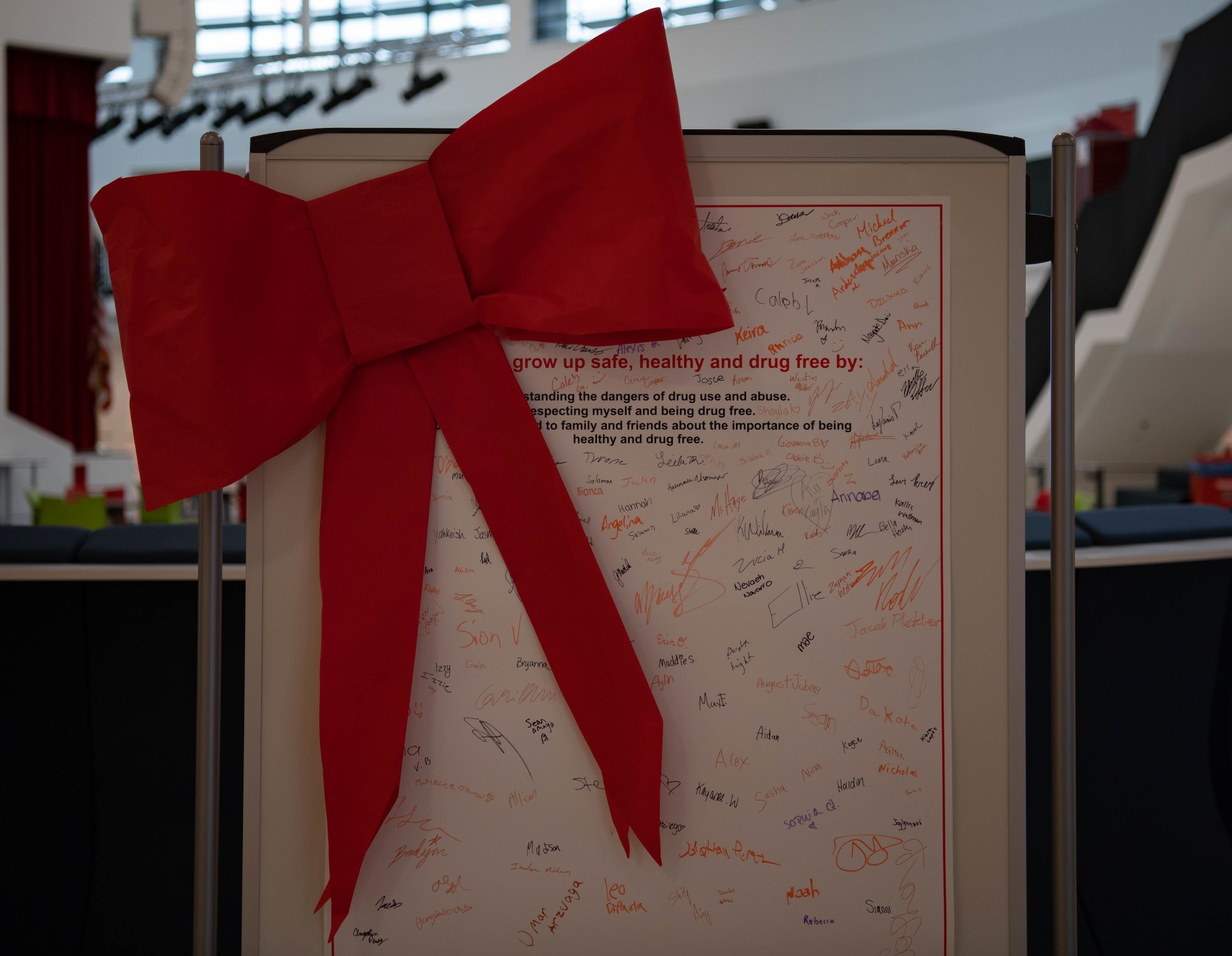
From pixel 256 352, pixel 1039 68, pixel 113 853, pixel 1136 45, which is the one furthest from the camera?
pixel 1039 68

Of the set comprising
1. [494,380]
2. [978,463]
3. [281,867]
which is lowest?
[281,867]

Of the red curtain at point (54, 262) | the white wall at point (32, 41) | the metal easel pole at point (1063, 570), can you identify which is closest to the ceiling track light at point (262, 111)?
the red curtain at point (54, 262)

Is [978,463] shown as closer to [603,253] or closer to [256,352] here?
[603,253]

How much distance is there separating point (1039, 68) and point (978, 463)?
10.3 m

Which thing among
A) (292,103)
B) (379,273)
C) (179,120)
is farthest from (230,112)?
(379,273)

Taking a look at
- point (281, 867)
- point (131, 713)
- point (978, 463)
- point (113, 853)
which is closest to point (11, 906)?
point (113, 853)

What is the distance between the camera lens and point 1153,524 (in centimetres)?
237

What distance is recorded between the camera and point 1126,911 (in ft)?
7.14

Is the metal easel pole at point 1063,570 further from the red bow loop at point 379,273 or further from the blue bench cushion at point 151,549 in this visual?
the blue bench cushion at point 151,549

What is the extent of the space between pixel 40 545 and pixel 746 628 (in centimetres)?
179

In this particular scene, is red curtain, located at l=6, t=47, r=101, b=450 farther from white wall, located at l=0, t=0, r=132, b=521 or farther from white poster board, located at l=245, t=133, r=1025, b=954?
white poster board, located at l=245, t=133, r=1025, b=954

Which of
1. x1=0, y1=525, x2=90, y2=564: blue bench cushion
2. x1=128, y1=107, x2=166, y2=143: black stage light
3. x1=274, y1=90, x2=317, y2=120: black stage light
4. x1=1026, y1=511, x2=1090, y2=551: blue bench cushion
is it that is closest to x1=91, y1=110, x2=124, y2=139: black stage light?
x1=128, y1=107, x2=166, y2=143: black stage light

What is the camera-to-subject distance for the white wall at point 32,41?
6340mm

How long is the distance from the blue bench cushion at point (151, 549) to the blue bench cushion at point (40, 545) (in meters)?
0.04
